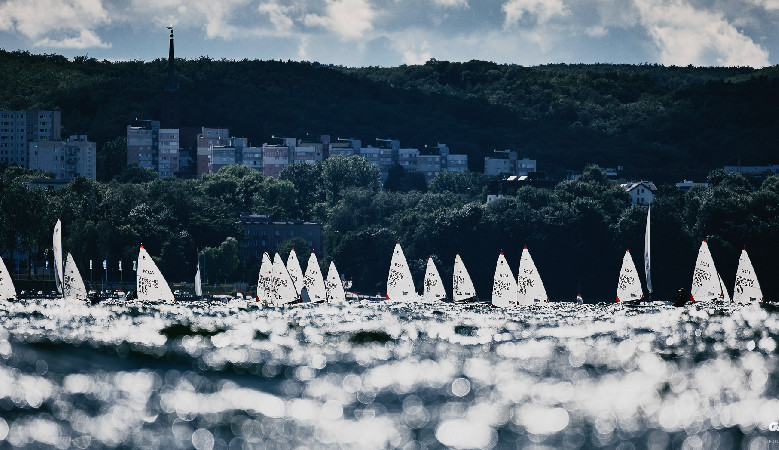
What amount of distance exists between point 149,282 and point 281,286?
7.89 metres

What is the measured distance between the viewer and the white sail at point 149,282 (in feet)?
315

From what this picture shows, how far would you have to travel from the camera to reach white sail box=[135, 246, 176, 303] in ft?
315

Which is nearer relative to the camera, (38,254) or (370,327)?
(370,327)

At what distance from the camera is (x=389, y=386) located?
156 ft

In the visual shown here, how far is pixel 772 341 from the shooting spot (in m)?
64.2

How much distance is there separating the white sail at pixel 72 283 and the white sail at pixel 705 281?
37586mm

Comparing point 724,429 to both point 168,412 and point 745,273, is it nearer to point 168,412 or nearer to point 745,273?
point 168,412

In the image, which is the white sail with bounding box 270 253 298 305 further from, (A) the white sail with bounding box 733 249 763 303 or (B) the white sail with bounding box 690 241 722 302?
(A) the white sail with bounding box 733 249 763 303

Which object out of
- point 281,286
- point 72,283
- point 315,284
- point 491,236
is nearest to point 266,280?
point 281,286

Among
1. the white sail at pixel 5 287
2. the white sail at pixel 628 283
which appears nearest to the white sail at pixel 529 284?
the white sail at pixel 628 283

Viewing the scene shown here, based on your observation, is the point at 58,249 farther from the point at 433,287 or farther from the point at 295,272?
the point at 433,287

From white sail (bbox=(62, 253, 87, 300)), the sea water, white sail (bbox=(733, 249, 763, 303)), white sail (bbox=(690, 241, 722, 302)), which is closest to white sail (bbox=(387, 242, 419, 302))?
white sail (bbox=(690, 241, 722, 302))

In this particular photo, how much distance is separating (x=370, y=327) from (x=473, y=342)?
11.7 m

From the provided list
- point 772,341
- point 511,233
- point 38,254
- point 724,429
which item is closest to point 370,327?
point 772,341
